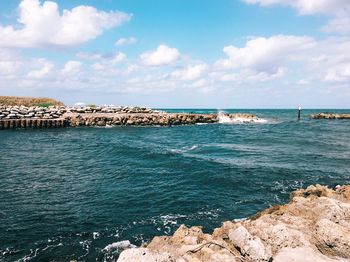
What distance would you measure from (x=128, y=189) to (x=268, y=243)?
41.9 ft

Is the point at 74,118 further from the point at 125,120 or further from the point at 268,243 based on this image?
the point at 268,243

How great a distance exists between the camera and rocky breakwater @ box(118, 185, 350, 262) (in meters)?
8.32

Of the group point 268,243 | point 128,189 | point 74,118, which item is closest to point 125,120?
point 74,118

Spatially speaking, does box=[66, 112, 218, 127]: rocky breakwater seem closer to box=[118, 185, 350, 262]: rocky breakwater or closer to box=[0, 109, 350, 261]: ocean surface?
box=[0, 109, 350, 261]: ocean surface

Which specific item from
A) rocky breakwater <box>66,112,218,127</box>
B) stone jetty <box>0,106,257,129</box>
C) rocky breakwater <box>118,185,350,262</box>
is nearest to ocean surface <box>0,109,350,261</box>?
rocky breakwater <box>118,185,350,262</box>

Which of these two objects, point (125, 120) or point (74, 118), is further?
point (125, 120)

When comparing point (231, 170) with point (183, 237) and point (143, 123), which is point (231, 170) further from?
point (143, 123)

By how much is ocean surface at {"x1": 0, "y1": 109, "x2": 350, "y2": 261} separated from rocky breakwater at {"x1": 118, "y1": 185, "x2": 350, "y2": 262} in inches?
154

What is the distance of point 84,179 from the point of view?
23.4 meters

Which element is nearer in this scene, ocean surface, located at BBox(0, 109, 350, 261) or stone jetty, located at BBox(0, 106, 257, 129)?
ocean surface, located at BBox(0, 109, 350, 261)

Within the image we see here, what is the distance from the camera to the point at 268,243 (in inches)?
373

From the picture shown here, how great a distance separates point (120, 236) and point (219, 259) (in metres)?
6.86

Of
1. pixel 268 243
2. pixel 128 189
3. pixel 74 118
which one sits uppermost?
pixel 74 118

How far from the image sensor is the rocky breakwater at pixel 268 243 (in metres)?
8.32
